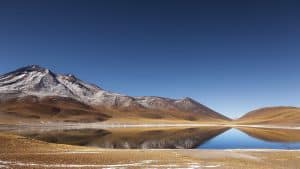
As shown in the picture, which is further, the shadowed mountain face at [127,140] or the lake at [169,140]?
the shadowed mountain face at [127,140]

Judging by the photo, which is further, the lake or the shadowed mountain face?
the shadowed mountain face

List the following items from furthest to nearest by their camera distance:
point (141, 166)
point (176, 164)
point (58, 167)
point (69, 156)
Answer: point (69, 156) < point (176, 164) < point (141, 166) < point (58, 167)

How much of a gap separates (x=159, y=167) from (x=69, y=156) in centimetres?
938

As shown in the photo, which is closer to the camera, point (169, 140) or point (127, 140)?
Result: point (127, 140)

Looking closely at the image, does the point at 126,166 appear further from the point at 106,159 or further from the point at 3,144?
the point at 3,144

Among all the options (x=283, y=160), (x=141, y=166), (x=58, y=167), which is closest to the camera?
(x=58, y=167)

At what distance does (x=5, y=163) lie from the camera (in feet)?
93.4

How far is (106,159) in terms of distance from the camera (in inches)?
1326

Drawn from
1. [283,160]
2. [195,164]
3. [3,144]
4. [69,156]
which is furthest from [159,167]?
[3,144]

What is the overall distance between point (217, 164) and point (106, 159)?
9.93 metres

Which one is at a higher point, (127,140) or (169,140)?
(127,140)

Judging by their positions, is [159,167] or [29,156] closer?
[159,167]

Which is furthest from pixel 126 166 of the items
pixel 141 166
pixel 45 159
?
pixel 45 159

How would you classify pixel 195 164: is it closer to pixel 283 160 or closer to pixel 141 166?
pixel 141 166
